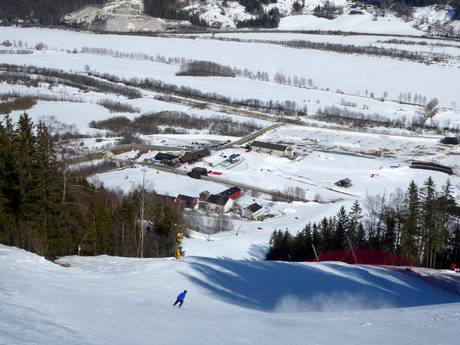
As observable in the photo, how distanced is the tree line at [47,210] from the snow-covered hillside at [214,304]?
1237 mm

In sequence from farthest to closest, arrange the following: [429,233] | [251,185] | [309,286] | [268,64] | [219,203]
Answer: [268,64] → [251,185] → [219,203] → [429,233] → [309,286]

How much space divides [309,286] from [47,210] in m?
6.53

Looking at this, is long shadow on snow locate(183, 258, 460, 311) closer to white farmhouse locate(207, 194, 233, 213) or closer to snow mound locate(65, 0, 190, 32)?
white farmhouse locate(207, 194, 233, 213)

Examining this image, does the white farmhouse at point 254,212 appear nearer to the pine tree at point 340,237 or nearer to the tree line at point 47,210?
the pine tree at point 340,237

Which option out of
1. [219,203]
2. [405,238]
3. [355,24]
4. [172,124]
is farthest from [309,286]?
[355,24]

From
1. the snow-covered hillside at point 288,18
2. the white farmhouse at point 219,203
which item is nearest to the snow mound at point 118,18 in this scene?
the snow-covered hillside at point 288,18

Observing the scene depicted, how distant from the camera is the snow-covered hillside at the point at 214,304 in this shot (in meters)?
6.17

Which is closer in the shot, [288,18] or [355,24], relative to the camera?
[355,24]

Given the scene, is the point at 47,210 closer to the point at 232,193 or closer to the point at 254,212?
the point at 254,212

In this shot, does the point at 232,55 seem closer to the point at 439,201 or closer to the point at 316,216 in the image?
the point at 316,216

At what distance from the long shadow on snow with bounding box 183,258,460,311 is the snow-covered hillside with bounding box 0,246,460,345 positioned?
0.07ft

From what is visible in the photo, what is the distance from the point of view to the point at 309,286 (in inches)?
402

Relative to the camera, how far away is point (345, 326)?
23.1 ft

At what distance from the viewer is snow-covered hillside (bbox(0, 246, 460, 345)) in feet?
20.2
